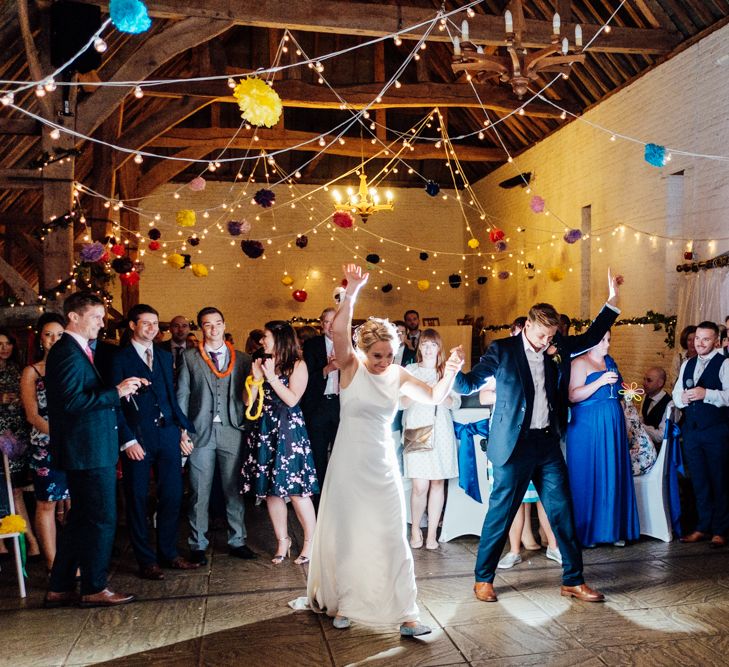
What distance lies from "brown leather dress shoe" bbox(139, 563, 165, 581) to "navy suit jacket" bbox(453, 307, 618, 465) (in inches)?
78.1

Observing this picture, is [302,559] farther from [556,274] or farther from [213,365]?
[556,274]

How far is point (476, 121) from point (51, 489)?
11451 millimetres

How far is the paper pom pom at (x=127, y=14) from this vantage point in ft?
13.2

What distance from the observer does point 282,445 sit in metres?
4.45

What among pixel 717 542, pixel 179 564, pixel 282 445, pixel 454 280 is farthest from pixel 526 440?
pixel 454 280

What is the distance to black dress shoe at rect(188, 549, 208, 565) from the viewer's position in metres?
4.49

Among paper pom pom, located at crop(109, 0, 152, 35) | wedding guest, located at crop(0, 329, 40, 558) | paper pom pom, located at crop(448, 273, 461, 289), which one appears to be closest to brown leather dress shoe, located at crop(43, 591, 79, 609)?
wedding guest, located at crop(0, 329, 40, 558)

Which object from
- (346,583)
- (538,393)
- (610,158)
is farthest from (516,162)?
(346,583)

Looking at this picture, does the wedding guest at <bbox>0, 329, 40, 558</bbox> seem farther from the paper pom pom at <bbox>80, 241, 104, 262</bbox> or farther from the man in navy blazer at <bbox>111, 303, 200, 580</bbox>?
the paper pom pom at <bbox>80, 241, 104, 262</bbox>

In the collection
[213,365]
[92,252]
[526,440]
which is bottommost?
[526,440]

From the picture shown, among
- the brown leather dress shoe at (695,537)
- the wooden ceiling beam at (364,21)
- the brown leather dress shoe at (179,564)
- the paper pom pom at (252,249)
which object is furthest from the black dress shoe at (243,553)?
the paper pom pom at (252,249)

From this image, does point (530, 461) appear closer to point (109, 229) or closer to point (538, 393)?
point (538, 393)

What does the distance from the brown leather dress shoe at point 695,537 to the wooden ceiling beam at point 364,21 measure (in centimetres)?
532

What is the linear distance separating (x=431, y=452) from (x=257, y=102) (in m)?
2.88
